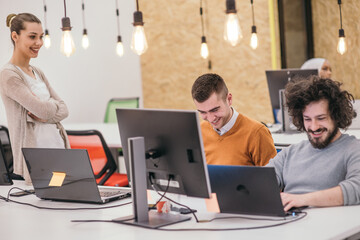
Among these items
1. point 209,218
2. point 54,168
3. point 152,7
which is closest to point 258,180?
point 209,218

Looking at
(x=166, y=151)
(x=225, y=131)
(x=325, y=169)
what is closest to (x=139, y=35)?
(x=225, y=131)

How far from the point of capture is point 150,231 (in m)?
2.19

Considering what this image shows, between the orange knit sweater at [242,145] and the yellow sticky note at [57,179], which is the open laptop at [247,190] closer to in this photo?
the orange knit sweater at [242,145]

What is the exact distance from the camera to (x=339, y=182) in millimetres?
2336

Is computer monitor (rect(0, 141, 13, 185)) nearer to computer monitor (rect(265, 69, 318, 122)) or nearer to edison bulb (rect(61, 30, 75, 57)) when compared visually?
edison bulb (rect(61, 30, 75, 57))

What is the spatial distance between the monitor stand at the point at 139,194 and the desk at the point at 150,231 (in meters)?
0.05

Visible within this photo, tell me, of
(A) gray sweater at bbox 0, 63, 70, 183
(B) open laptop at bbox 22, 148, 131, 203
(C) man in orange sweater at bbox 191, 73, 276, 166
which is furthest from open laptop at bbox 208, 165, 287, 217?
(A) gray sweater at bbox 0, 63, 70, 183

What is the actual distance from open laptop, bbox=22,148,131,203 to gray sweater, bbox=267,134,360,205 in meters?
0.84

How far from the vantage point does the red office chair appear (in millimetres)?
4359

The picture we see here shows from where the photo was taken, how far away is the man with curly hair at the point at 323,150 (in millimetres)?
2283

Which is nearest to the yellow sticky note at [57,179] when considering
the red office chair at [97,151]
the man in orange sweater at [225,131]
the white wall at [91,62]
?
the man in orange sweater at [225,131]

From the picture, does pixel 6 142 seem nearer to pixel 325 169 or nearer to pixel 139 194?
pixel 139 194

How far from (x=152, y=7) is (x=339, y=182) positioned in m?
6.11

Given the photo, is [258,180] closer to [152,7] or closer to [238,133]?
[238,133]
